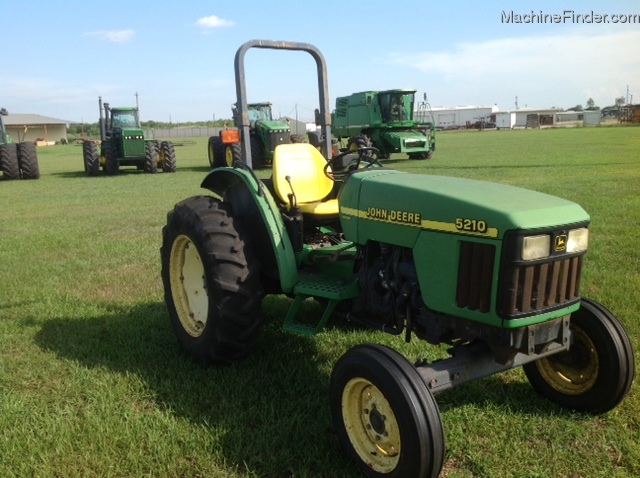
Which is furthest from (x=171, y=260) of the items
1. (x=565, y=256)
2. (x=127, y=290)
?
(x=565, y=256)

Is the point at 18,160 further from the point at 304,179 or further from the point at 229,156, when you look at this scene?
the point at 304,179

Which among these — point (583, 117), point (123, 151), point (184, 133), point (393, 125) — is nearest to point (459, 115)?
point (583, 117)

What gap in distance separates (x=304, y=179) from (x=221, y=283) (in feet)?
3.54

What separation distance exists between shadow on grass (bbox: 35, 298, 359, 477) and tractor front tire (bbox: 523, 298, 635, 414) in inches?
50.5

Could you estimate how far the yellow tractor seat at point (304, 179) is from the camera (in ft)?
13.1

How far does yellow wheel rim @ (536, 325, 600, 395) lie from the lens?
10.2 feet

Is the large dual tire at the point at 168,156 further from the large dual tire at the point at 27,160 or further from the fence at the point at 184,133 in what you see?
the fence at the point at 184,133

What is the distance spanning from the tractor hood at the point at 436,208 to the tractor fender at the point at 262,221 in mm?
481

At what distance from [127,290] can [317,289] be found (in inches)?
110

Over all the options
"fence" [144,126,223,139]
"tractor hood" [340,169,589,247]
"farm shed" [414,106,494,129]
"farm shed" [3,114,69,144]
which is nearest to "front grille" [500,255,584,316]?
"tractor hood" [340,169,589,247]

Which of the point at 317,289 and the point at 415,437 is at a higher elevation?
the point at 317,289

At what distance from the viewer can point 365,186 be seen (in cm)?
324

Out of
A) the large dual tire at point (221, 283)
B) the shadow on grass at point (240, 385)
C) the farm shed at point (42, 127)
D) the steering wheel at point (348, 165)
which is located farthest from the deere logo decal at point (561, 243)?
the farm shed at point (42, 127)

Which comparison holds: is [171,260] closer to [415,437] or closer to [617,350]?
[415,437]
